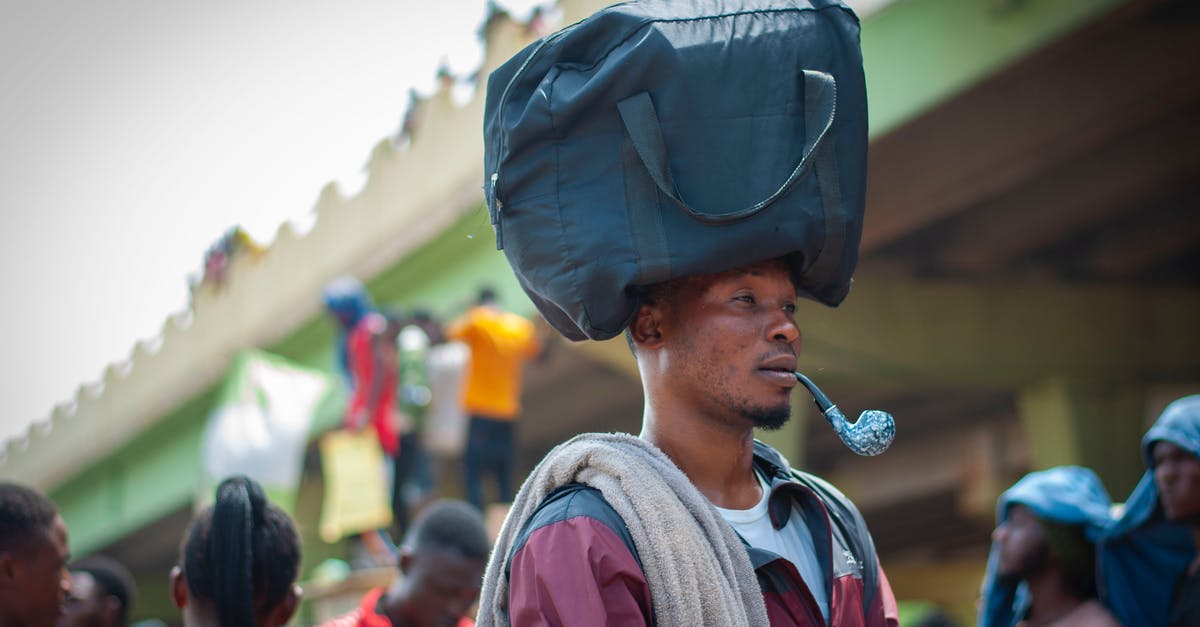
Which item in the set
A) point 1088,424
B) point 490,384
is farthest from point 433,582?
point 1088,424

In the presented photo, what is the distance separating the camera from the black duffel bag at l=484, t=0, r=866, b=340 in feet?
9.25

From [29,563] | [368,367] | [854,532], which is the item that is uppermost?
[854,532]

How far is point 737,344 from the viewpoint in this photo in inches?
114

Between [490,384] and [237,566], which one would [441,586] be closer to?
[237,566]

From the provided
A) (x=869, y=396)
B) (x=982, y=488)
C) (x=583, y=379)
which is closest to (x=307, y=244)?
(x=583, y=379)

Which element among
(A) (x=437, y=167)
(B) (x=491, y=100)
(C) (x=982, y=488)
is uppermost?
(B) (x=491, y=100)

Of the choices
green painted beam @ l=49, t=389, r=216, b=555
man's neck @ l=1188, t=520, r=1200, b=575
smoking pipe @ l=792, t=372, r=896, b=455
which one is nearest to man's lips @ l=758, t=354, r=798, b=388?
smoking pipe @ l=792, t=372, r=896, b=455

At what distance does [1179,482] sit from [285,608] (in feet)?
9.02

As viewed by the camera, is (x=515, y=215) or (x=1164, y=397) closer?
(x=515, y=215)

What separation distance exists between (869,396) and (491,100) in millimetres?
11455

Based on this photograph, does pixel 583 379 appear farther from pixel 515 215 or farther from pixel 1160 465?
pixel 515 215

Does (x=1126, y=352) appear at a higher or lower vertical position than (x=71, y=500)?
higher

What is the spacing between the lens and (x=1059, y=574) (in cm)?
503

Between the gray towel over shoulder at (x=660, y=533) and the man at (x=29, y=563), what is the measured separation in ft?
6.31
